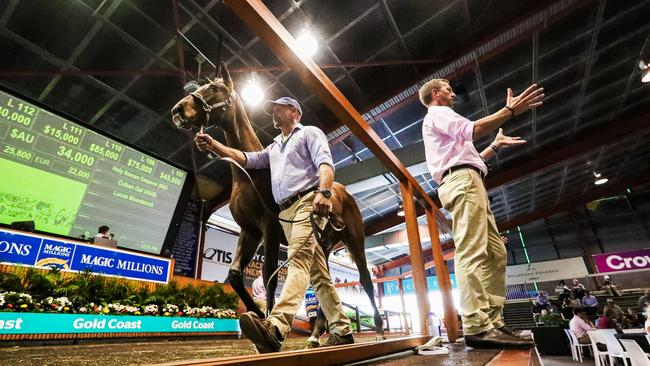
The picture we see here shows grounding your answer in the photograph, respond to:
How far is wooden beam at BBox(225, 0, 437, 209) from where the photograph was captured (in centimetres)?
147

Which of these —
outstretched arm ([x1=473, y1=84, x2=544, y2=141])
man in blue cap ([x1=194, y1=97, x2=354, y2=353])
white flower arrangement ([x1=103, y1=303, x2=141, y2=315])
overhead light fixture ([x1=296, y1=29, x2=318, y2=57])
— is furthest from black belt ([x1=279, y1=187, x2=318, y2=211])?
white flower arrangement ([x1=103, y1=303, x2=141, y2=315])

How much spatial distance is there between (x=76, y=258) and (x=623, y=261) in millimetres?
22605

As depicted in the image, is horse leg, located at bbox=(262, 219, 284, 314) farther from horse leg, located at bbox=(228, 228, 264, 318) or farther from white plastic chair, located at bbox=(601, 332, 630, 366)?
white plastic chair, located at bbox=(601, 332, 630, 366)

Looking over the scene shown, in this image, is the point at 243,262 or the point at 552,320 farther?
the point at 552,320

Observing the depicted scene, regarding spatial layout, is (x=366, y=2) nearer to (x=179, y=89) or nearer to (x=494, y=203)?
(x=179, y=89)

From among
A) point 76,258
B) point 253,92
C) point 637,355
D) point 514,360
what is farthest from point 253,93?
point 637,355

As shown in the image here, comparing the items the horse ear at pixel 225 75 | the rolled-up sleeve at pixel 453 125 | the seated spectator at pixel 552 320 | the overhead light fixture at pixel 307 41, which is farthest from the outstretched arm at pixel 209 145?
the seated spectator at pixel 552 320

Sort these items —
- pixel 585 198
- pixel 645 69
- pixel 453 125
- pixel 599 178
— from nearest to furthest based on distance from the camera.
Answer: pixel 453 125, pixel 645 69, pixel 599 178, pixel 585 198

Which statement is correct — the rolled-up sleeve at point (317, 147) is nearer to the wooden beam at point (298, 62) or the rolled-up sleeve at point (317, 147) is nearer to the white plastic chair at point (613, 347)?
the wooden beam at point (298, 62)

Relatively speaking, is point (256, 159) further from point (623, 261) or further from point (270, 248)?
point (623, 261)

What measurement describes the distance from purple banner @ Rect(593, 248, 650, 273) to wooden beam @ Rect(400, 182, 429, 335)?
64.8 ft

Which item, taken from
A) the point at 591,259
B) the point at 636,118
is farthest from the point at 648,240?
the point at 636,118

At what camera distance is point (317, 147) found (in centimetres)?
193

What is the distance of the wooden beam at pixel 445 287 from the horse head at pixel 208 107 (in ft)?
8.44
